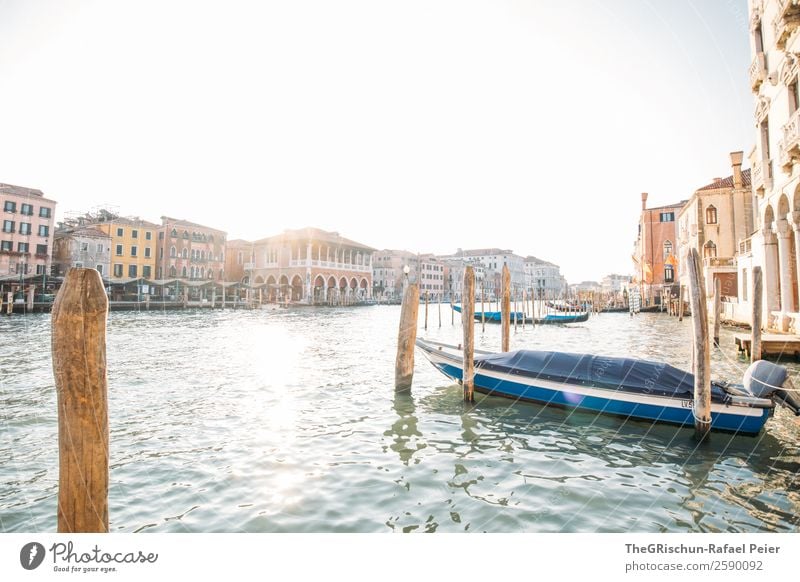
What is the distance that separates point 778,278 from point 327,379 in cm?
1378

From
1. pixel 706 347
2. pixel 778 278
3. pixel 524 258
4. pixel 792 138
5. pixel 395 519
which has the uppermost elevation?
pixel 524 258

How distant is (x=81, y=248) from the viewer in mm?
33500

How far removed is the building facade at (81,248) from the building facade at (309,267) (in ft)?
46.9

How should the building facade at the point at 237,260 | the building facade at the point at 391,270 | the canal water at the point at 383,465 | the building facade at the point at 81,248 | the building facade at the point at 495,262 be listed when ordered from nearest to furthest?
the canal water at the point at 383,465
the building facade at the point at 81,248
the building facade at the point at 237,260
the building facade at the point at 391,270
the building facade at the point at 495,262

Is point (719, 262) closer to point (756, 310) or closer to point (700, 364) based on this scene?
point (756, 310)

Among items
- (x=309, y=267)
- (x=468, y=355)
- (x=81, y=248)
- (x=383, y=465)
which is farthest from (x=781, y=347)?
(x=81, y=248)

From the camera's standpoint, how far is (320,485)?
3943 millimetres

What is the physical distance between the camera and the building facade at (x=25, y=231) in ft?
93.8

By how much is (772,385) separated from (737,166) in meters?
27.0

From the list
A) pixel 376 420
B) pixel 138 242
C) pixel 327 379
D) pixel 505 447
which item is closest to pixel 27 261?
pixel 138 242

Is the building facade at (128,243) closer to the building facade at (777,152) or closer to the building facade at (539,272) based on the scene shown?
the building facade at (777,152)

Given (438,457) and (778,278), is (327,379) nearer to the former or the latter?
(438,457)

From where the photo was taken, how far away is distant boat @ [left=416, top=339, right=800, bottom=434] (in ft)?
16.8

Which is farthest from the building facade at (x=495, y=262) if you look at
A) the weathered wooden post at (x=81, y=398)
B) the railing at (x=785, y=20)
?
the weathered wooden post at (x=81, y=398)
